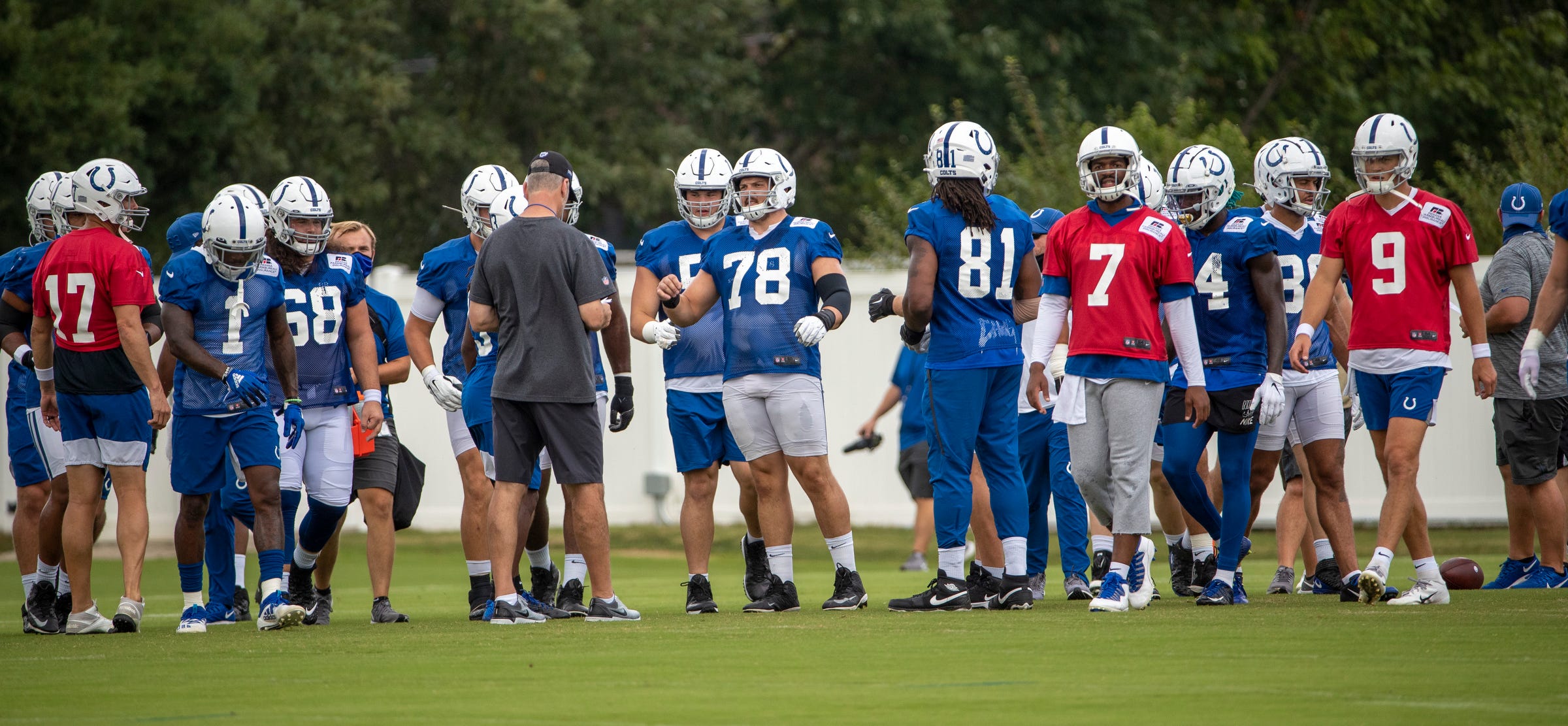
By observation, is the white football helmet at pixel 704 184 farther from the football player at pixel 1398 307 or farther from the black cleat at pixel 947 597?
the football player at pixel 1398 307

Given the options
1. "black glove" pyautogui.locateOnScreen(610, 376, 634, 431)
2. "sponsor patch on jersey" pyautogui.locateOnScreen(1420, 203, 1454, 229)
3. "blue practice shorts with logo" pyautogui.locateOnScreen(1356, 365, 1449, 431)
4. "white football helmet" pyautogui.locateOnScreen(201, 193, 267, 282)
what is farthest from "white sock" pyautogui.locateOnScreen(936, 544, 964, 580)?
"white football helmet" pyautogui.locateOnScreen(201, 193, 267, 282)

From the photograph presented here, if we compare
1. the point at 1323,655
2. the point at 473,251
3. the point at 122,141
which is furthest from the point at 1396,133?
the point at 122,141

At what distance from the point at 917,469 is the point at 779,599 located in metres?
5.69

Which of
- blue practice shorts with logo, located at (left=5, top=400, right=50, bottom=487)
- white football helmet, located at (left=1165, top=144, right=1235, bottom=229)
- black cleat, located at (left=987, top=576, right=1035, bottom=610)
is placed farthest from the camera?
blue practice shorts with logo, located at (left=5, top=400, right=50, bottom=487)

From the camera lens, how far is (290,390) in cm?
906

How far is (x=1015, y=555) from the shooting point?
8977mm

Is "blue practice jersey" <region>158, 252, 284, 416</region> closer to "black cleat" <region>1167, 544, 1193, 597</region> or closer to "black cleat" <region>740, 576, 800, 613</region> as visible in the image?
"black cleat" <region>740, 576, 800, 613</region>

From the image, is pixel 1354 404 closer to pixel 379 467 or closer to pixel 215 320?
pixel 379 467

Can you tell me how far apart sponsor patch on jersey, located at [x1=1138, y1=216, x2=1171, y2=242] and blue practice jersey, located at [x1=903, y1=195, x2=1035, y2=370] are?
68 cm

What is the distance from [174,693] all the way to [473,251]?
410 cm

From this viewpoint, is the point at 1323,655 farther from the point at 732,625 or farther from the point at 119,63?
the point at 119,63

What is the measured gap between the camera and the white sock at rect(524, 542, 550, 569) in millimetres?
10086

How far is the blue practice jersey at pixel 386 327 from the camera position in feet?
34.2

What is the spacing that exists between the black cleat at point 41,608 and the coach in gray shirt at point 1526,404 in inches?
320
